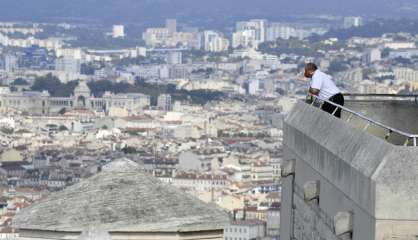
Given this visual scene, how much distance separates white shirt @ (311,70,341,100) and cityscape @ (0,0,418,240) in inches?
3.9

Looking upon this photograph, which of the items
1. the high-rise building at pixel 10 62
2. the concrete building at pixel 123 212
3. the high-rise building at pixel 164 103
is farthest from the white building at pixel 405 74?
the concrete building at pixel 123 212

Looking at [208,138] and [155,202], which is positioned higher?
[155,202]

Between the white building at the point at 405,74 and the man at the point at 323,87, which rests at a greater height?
the man at the point at 323,87

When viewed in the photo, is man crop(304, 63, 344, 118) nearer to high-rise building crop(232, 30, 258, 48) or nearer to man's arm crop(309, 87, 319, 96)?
man's arm crop(309, 87, 319, 96)

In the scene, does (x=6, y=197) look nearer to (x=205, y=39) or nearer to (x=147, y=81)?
(x=147, y=81)

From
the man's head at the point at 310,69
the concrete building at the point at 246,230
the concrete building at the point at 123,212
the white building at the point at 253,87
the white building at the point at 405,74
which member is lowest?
the white building at the point at 253,87

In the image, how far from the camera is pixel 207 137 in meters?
98.3

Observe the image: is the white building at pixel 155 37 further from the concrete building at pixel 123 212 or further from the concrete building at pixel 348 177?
the concrete building at pixel 123 212

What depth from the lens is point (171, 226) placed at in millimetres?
5109

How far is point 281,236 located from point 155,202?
1080 mm

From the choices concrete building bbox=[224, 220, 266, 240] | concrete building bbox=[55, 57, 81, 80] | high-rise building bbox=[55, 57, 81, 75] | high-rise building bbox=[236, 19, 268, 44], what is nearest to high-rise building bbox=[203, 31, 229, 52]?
high-rise building bbox=[236, 19, 268, 44]

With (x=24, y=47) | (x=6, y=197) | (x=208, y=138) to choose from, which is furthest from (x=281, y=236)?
(x=24, y=47)

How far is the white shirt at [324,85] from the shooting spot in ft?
19.6

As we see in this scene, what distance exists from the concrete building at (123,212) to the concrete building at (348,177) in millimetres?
332
